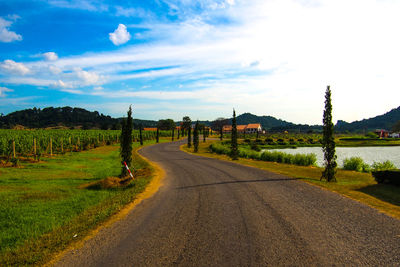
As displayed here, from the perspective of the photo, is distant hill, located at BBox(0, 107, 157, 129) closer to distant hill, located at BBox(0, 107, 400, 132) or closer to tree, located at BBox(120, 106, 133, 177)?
distant hill, located at BBox(0, 107, 400, 132)

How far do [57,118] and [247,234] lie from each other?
165972 mm

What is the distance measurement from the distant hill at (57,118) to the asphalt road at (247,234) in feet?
378

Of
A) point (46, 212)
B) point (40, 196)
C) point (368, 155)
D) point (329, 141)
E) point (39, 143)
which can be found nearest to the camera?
point (46, 212)

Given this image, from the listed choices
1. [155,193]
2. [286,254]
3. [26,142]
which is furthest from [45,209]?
[26,142]

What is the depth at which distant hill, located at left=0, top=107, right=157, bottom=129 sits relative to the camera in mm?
128750

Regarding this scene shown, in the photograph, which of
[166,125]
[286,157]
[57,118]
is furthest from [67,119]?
[286,157]

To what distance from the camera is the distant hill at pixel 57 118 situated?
5069 inches

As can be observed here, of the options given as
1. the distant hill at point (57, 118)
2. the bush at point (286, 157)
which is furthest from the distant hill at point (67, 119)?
the bush at point (286, 157)

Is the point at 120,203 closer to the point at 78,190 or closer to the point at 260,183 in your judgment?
the point at 78,190

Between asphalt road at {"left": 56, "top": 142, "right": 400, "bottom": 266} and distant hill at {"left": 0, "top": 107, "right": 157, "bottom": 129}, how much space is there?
115 meters

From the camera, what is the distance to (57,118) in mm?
145125

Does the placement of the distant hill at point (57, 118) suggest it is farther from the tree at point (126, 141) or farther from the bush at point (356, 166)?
the bush at point (356, 166)

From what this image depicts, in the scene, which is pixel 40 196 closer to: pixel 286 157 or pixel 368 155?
pixel 286 157

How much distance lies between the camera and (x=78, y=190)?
40.2 feet
